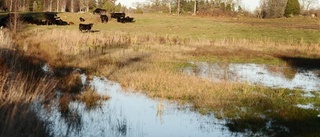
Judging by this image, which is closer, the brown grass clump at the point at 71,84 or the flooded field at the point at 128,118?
the flooded field at the point at 128,118

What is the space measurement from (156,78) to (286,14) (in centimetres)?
7597

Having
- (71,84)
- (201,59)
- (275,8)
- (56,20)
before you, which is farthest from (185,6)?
(71,84)

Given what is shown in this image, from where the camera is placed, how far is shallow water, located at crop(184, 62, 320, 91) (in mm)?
20703

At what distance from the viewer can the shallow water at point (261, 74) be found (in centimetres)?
2070

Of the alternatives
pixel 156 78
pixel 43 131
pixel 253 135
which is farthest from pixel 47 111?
pixel 156 78

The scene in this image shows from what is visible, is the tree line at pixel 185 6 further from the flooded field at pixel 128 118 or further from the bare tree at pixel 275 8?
the flooded field at pixel 128 118

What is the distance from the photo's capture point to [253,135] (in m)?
11.4

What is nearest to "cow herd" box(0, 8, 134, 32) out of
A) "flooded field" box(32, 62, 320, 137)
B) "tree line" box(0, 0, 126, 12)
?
"flooded field" box(32, 62, 320, 137)

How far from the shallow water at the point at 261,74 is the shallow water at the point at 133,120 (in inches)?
270

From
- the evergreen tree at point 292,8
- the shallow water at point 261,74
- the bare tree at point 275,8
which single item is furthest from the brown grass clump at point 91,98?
the evergreen tree at point 292,8

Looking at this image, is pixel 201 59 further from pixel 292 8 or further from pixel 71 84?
pixel 292 8

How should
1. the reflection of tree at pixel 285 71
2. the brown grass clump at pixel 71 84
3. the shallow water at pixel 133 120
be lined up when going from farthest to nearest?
the reflection of tree at pixel 285 71
the brown grass clump at pixel 71 84
the shallow water at pixel 133 120

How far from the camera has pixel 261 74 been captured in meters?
23.9

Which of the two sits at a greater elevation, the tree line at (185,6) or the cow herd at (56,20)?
the tree line at (185,6)
